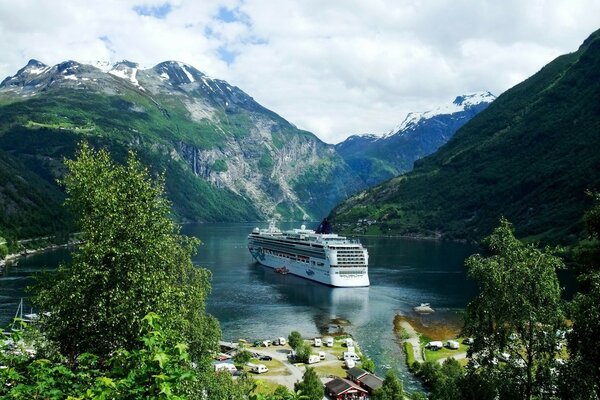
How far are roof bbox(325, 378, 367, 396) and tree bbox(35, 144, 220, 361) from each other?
4203 centimetres

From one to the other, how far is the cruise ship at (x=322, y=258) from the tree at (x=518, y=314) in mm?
122309

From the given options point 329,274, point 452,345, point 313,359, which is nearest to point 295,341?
point 313,359

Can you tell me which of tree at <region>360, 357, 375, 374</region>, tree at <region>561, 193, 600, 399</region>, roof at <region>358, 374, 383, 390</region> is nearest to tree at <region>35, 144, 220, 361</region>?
tree at <region>561, 193, 600, 399</region>

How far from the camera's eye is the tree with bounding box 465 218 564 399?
87.7 feet

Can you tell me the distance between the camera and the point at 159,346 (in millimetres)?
12758

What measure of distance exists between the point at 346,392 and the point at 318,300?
69671 millimetres

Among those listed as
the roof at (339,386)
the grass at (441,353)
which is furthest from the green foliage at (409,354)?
the roof at (339,386)

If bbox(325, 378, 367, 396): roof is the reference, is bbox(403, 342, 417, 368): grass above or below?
below

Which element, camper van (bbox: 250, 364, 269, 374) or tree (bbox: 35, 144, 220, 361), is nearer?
tree (bbox: 35, 144, 220, 361)

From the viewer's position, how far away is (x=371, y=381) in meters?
66.8

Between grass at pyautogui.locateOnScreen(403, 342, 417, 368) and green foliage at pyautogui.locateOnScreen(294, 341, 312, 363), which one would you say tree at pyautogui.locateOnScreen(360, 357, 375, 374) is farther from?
green foliage at pyautogui.locateOnScreen(294, 341, 312, 363)

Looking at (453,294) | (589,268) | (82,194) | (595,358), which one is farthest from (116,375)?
(453,294)

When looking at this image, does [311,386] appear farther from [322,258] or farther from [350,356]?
[322,258]

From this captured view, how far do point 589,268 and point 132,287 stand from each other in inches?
994
